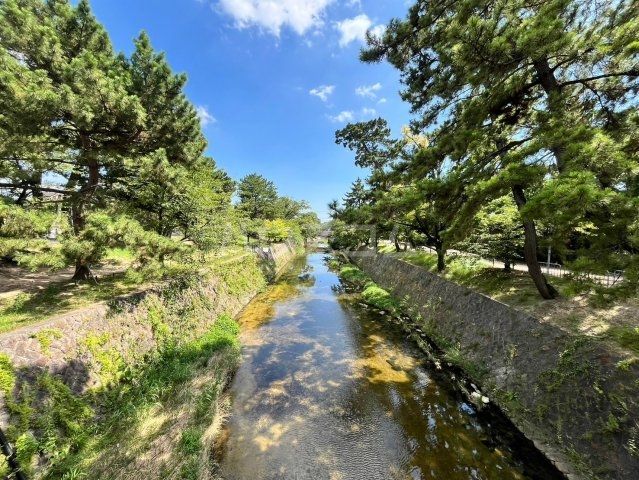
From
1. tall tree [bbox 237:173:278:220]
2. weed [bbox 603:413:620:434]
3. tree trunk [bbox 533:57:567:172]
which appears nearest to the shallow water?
weed [bbox 603:413:620:434]

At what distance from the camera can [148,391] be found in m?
7.51

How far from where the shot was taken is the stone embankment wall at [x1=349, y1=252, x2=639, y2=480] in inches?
199

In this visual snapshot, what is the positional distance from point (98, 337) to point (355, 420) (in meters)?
7.35

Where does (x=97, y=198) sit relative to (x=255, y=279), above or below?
above

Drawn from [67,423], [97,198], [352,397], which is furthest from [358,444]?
[97,198]

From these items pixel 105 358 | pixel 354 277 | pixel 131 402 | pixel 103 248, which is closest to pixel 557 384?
pixel 131 402

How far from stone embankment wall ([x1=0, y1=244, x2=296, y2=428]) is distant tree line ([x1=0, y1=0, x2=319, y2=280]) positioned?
1683 mm

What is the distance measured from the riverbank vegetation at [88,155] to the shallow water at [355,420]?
216 inches

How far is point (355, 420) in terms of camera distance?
24.6 ft

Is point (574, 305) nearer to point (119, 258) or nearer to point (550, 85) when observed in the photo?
point (550, 85)

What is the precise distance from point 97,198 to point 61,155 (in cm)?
215

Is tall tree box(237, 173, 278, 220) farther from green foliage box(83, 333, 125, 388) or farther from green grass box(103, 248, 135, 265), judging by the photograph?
green foliage box(83, 333, 125, 388)

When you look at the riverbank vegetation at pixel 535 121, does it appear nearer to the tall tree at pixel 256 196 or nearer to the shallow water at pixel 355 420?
the shallow water at pixel 355 420

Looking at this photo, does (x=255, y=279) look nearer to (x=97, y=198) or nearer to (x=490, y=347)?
(x=97, y=198)
